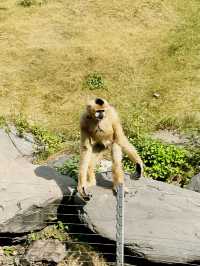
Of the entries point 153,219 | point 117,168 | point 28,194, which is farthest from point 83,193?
point 153,219

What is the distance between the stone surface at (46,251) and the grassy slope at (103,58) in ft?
16.0

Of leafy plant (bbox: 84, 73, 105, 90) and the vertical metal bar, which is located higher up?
leafy plant (bbox: 84, 73, 105, 90)

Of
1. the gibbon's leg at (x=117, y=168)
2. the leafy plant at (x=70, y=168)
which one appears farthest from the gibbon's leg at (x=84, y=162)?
the leafy plant at (x=70, y=168)

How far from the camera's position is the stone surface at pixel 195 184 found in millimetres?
11203

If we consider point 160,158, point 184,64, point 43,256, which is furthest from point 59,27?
point 43,256

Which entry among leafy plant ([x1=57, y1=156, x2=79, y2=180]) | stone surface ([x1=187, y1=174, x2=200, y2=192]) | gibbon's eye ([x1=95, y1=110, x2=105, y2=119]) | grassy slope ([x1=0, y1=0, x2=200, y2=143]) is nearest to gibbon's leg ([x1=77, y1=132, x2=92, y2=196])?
gibbon's eye ([x1=95, y1=110, x2=105, y2=119])

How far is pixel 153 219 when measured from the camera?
9.55m

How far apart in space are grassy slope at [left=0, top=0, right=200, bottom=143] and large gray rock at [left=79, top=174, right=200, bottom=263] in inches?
160

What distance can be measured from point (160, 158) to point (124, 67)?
6.22 metres

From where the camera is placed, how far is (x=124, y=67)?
711 inches

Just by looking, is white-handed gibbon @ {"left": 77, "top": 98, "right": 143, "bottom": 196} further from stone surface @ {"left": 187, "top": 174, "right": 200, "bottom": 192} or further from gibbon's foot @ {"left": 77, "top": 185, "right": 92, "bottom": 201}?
stone surface @ {"left": 187, "top": 174, "right": 200, "bottom": 192}

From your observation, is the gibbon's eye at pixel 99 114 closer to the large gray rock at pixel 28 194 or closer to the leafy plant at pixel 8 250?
the large gray rock at pixel 28 194

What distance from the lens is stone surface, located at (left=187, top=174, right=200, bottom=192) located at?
11203 millimetres

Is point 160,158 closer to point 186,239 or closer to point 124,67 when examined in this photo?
point 186,239
